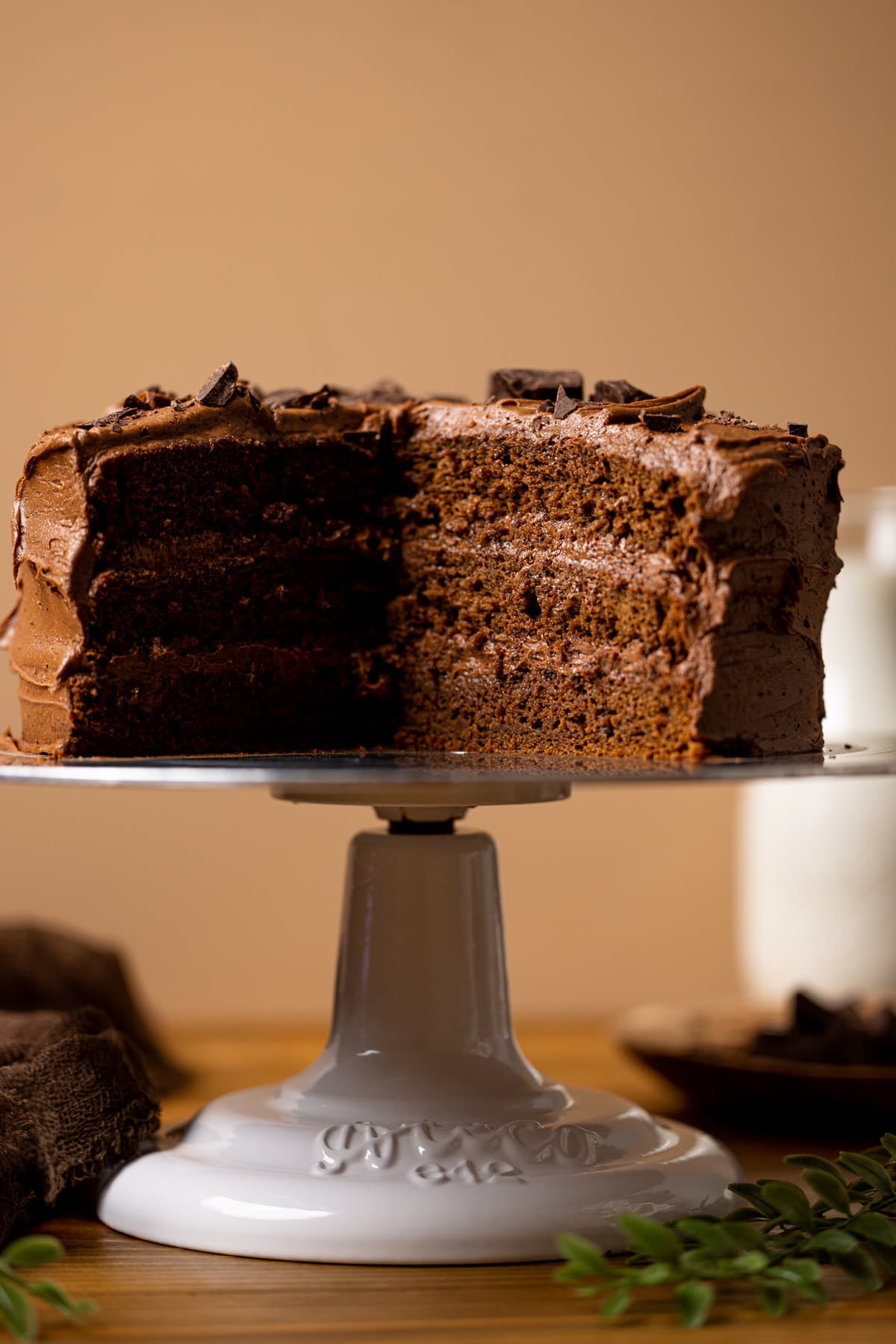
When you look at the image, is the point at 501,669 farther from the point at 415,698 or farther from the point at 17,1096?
the point at 17,1096

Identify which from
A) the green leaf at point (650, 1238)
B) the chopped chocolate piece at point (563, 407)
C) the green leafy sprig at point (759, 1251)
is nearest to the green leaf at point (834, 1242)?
the green leafy sprig at point (759, 1251)

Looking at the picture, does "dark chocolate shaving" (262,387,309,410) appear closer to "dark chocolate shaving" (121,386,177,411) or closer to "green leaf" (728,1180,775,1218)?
"dark chocolate shaving" (121,386,177,411)

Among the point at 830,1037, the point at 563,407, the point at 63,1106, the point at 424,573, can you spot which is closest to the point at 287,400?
the point at 424,573

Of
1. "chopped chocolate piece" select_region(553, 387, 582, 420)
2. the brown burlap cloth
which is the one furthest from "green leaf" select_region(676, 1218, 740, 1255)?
"chopped chocolate piece" select_region(553, 387, 582, 420)

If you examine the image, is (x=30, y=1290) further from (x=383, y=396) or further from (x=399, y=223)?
(x=399, y=223)

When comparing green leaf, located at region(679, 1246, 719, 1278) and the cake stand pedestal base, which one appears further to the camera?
the cake stand pedestal base

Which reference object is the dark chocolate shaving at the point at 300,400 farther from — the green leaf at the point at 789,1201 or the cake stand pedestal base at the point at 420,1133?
the green leaf at the point at 789,1201
